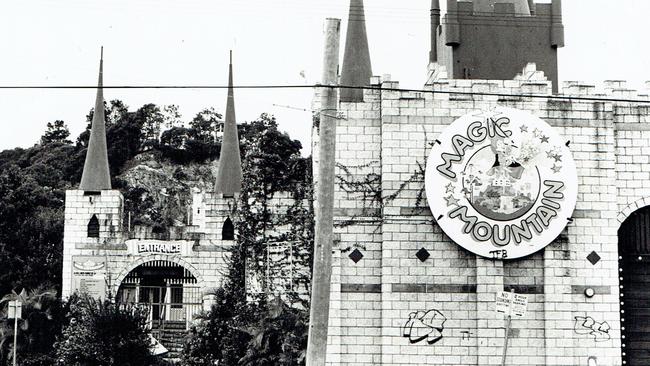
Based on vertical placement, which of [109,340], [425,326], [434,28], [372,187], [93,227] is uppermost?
[434,28]

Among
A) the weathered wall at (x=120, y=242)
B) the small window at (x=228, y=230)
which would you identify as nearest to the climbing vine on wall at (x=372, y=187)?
the weathered wall at (x=120, y=242)

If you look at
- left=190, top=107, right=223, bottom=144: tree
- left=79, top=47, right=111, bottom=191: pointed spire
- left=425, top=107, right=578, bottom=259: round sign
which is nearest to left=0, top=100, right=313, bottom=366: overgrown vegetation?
left=79, top=47, right=111, bottom=191: pointed spire

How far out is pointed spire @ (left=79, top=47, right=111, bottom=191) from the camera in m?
45.9

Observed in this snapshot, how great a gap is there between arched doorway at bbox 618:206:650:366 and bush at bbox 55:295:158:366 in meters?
13.4

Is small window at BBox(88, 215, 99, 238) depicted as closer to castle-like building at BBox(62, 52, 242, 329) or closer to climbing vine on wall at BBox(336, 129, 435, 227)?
castle-like building at BBox(62, 52, 242, 329)

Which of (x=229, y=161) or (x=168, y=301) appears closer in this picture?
(x=168, y=301)

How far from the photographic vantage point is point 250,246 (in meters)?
29.9

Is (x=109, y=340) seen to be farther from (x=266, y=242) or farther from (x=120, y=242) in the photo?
(x=120, y=242)

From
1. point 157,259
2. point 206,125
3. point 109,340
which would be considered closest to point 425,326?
point 109,340

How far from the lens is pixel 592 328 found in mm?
24047

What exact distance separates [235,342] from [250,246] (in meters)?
2.73

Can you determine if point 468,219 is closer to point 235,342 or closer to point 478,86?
point 478,86

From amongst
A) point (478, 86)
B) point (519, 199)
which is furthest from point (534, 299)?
point (478, 86)

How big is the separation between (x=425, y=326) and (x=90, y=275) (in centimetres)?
2195
